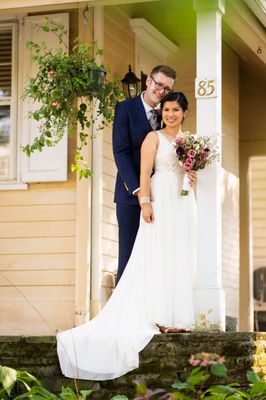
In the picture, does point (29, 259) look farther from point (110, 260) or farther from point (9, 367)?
point (9, 367)

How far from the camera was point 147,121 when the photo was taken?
7438mm

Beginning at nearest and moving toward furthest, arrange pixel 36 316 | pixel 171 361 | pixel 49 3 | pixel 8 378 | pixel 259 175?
pixel 8 378
pixel 171 361
pixel 49 3
pixel 36 316
pixel 259 175

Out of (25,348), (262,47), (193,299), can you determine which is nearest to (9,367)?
(25,348)

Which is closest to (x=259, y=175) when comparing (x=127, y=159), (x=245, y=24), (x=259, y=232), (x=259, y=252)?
(x=259, y=232)

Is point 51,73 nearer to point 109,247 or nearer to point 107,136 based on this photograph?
point 107,136

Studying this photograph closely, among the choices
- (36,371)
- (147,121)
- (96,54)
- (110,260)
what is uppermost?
(96,54)

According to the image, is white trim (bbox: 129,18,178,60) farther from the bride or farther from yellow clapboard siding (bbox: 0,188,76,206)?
the bride

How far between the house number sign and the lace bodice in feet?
1.94

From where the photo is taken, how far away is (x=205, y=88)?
7609 mm

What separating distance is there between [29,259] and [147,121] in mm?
2287

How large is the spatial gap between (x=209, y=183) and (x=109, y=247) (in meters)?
2.00

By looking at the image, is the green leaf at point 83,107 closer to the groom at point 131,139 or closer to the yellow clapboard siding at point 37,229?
the groom at point 131,139

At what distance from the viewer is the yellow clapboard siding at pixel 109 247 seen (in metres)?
9.12

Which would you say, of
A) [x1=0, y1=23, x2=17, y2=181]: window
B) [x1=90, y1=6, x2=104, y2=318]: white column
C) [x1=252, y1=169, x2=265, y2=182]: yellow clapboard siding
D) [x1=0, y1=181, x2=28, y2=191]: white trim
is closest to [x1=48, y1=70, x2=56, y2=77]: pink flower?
[x1=90, y1=6, x2=104, y2=318]: white column
